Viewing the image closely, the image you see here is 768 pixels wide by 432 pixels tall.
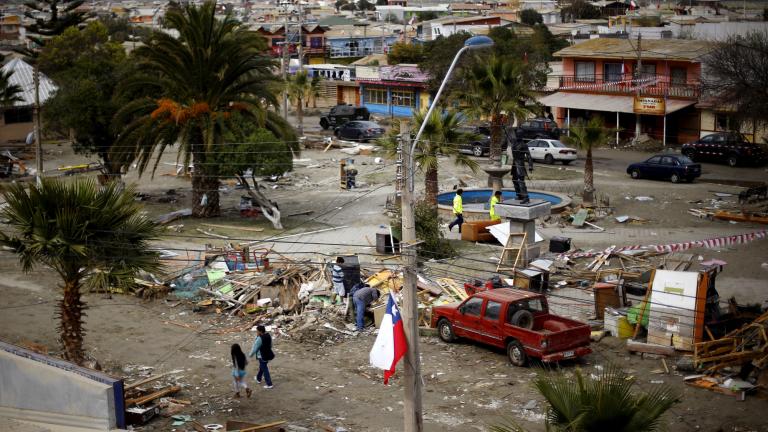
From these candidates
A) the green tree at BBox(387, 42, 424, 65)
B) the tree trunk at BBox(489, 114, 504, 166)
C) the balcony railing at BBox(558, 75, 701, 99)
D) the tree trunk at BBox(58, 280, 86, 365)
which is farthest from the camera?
the green tree at BBox(387, 42, 424, 65)

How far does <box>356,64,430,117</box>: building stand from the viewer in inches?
2525

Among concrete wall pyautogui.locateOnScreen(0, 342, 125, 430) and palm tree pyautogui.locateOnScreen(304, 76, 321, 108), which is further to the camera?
palm tree pyautogui.locateOnScreen(304, 76, 321, 108)

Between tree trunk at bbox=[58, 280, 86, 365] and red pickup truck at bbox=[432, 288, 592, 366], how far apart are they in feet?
24.3

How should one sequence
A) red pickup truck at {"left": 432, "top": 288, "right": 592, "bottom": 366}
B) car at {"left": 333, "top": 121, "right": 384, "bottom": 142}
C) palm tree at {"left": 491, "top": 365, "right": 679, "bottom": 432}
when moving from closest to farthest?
palm tree at {"left": 491, "top": 365, "right": 679, "bottom": 432} < red pickup truck at {"left": 432, "top": 288, "right": 592, "bottom": 366} < car at {"left": 333, "top": 121, "right": 384, "bottom": 142}

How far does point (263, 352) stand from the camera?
717 inches

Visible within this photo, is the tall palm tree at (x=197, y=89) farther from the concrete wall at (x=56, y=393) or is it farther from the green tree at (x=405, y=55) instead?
the green tree at (x=405, y=55)

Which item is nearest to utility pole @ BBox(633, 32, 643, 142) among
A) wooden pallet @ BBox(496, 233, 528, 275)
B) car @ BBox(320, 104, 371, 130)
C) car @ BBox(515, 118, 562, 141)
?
car @ BBox(515, 118, 562, 141)

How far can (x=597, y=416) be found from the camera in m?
10.5

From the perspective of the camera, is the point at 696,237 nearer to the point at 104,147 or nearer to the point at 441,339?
the point at 441,339

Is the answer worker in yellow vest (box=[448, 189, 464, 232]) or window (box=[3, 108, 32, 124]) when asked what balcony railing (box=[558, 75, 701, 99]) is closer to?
worker in yellow vest (box=[448, 189, 464, 232])

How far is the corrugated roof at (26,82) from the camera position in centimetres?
5597

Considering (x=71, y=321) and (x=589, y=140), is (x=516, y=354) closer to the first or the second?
(x=71, y=321)

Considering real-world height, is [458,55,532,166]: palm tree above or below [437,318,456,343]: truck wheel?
above

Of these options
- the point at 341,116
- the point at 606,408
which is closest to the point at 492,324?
the point at 606,408
